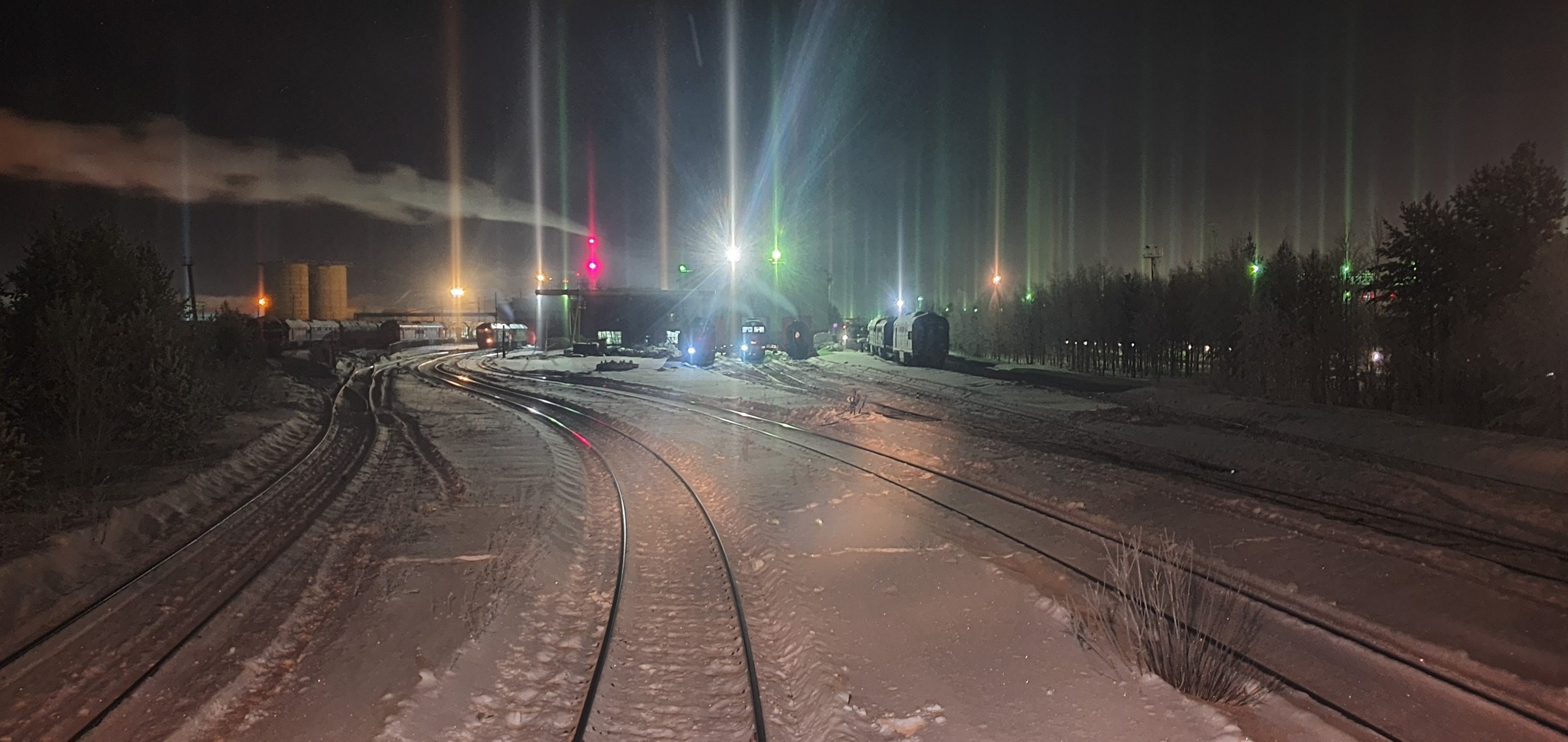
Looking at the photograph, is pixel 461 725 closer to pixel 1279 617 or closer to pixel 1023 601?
pixel 1023 601

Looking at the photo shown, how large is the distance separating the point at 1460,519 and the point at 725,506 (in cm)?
1008

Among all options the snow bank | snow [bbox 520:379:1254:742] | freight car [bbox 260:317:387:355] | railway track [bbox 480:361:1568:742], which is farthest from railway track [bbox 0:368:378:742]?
freight car [bbox 260:317:387:355]

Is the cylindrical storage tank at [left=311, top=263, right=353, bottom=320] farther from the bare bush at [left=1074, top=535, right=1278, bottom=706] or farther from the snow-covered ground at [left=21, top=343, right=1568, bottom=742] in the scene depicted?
the bare bush at [left=1074, top=535, right=1278, bottom=706]

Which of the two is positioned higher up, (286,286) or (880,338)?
(286,286)

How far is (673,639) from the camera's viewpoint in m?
7.02

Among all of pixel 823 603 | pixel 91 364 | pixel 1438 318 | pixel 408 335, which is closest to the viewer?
pixel 823 603

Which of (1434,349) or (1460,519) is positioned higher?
(1434,349)

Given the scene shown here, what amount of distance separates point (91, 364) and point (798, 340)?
44638 millimetres

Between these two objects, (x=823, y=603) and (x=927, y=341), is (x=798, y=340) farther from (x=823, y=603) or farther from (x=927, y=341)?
(x=823, y=603)

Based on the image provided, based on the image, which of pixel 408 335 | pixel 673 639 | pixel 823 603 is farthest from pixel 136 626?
pixel 408 335

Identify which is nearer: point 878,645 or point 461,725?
point 461,725

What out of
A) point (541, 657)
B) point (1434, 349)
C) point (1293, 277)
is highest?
point (1293, 277)

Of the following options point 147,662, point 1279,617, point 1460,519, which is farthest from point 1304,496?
point 147,662

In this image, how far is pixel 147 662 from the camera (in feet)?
21.4
